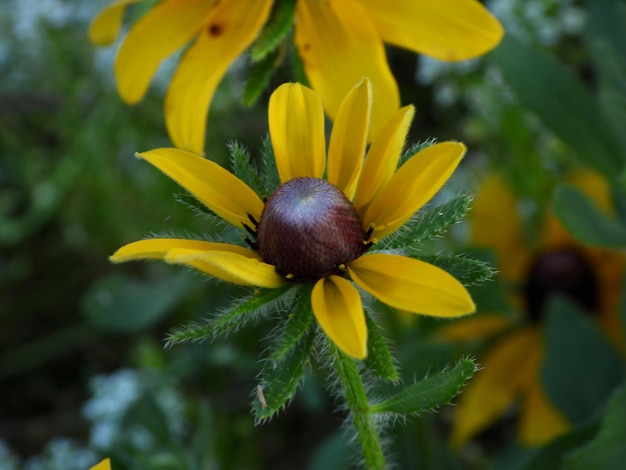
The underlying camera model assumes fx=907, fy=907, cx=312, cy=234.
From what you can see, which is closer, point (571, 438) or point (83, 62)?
point (571, 438)

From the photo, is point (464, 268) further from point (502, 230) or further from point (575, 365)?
point (502, 230)

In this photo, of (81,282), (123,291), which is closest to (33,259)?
(81,282)

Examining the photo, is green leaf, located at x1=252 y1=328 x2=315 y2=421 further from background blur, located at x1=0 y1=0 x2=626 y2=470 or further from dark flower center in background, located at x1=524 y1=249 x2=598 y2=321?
dark flower center in background, located at x1=524 y1=249 x2=598 y2=321

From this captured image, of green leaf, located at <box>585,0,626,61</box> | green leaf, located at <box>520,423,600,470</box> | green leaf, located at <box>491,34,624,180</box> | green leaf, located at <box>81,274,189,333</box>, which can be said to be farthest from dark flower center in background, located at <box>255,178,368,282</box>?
green leaf, located at <box>81,274,189,333</box>

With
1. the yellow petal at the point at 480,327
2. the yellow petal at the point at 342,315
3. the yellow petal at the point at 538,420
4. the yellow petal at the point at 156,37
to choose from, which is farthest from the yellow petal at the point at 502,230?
the yellow petal at the point at 342,315

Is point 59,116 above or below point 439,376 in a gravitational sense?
below

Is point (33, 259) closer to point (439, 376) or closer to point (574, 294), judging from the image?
point (574, 294)

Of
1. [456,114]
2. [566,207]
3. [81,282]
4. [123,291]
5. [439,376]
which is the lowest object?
[81,282]
